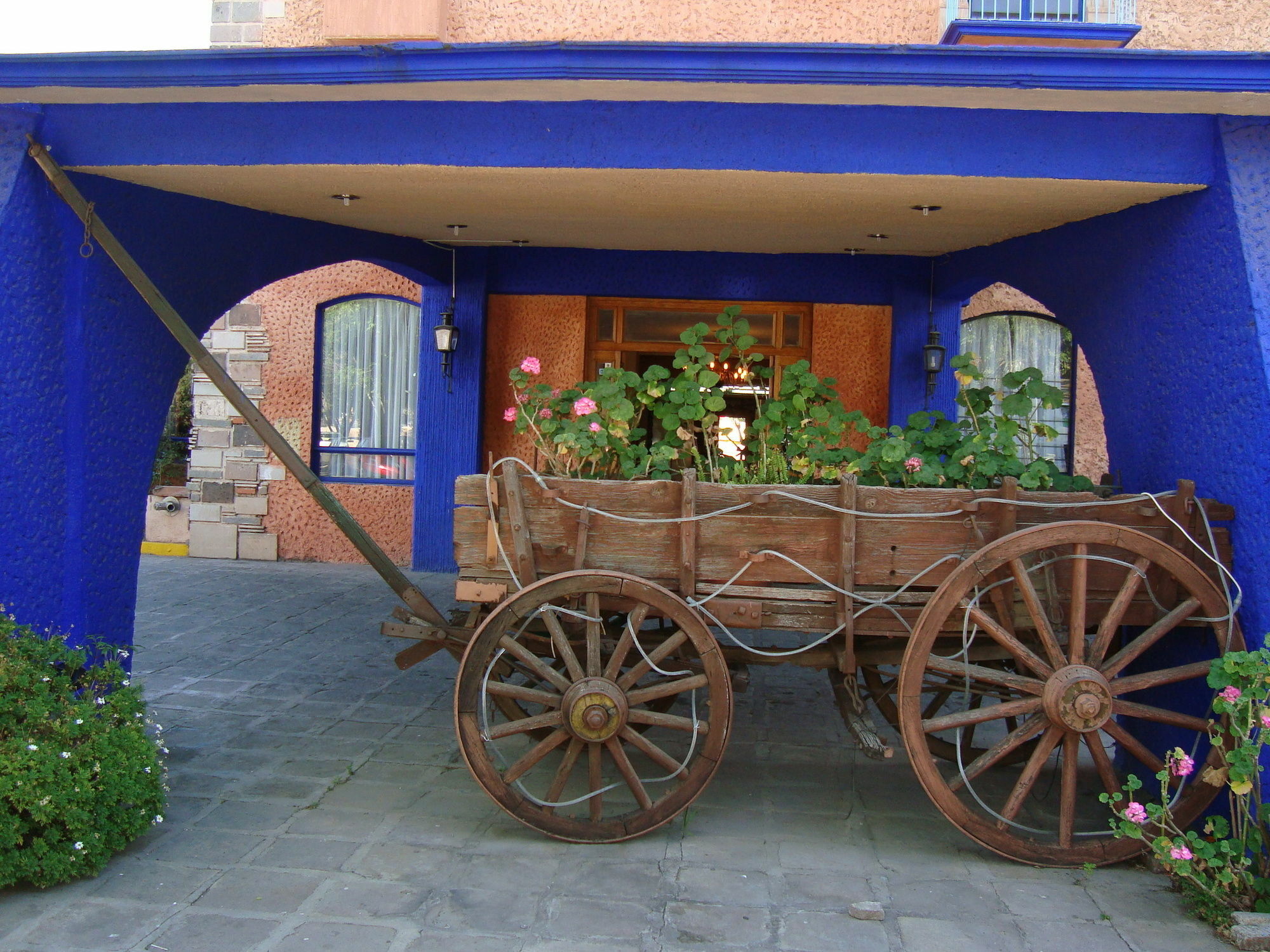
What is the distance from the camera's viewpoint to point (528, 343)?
8273 mm

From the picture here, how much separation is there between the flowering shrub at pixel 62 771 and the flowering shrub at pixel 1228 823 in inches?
122

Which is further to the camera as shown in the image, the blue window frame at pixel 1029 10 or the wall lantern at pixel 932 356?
the wall lantern at pixel 932 356

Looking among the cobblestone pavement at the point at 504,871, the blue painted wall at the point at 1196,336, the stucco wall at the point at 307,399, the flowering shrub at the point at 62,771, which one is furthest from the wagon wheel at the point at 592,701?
the stucco wall at the point at 307,399

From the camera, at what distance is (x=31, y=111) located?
12.8 ft

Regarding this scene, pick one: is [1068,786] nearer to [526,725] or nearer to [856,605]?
[856,605]

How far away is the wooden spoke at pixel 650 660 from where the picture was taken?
3.49 m

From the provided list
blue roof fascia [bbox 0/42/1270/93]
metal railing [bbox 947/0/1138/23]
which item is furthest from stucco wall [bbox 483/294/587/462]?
blue roof fascia [bbox 0/42/1270/93]

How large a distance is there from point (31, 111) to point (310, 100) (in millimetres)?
1055

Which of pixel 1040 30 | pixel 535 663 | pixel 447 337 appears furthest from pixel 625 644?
pixel 1040 30

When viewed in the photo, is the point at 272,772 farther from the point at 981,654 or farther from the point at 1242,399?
the point at 1242,399

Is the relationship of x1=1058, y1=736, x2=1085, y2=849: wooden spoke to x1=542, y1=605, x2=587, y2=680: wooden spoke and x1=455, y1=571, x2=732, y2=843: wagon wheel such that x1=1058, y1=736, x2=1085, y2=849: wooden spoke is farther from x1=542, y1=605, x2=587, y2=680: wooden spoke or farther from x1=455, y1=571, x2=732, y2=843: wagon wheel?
x1=542, y1=605, x2=587, y2=680: wooden spoke

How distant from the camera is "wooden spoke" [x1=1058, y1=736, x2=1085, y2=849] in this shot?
10.9 feet

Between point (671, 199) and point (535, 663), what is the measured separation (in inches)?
91.9

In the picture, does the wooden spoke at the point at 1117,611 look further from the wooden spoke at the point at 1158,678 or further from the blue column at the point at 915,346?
the blue column at the point at 915,346
